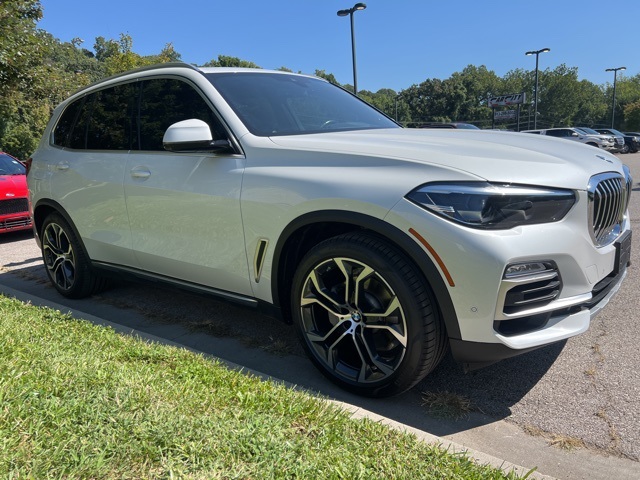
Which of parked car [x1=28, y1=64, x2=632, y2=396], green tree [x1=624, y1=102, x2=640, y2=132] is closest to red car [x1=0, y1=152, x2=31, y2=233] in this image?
parked car [x1=28, y1=64, x2=632, y2=396]

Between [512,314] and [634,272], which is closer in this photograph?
[512,314]

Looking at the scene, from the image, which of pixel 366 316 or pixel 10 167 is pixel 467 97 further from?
pixel 366 316

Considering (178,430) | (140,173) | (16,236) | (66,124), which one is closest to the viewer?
(178,430)

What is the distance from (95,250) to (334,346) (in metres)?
2.59

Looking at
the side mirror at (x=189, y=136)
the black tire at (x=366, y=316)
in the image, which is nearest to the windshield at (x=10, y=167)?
the side mirror at (x=189, y=136)

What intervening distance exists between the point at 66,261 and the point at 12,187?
14.6 ft

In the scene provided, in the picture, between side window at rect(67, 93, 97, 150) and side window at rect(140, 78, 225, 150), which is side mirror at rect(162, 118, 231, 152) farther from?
side window at rect(67, 93, 97, 150)

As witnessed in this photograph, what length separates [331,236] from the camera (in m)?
3.15

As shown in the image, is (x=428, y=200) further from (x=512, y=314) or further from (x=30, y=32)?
(x=30, y=32)

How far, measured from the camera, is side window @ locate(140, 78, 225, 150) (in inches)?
143

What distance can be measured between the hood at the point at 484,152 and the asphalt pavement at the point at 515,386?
1.20 metres

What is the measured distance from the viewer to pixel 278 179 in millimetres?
3084

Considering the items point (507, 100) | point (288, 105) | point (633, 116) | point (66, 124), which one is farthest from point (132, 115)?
point (633, 116)

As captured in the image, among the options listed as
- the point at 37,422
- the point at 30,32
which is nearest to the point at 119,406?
the point at 37,422
